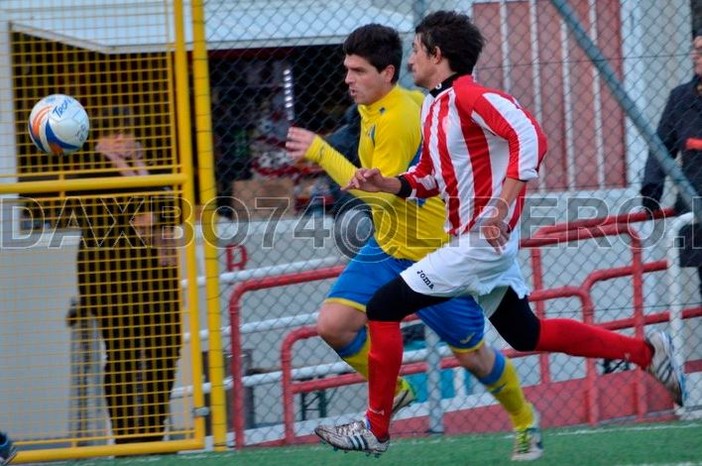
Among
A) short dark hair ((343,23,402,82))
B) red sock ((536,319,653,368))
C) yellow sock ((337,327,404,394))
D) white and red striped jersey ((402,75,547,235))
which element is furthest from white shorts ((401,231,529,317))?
short dark hair ((343,23,402,82))

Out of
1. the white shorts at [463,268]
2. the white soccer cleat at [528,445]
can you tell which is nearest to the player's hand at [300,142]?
the white shorts at [463,268]

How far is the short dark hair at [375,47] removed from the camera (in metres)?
6.00

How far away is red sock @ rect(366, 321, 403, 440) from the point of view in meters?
5.34

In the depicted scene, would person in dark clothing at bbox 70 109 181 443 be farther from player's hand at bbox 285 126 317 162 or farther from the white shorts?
the white shorts

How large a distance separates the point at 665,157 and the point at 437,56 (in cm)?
203

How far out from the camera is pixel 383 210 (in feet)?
19.7

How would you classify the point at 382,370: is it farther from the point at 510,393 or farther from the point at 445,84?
the point at 445,84

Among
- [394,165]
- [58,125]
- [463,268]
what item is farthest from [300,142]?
[58,125]

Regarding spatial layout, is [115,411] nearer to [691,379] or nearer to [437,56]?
[437,56]

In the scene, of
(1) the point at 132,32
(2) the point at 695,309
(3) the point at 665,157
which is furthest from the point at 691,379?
(1) the point at 132,32

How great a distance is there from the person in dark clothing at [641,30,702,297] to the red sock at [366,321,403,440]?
2.66 meters

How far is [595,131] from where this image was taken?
8.69 meters

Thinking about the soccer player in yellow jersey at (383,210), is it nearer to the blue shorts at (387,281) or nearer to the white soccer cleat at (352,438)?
the blue shorts at (387,281)

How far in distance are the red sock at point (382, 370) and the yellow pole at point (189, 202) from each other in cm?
168
